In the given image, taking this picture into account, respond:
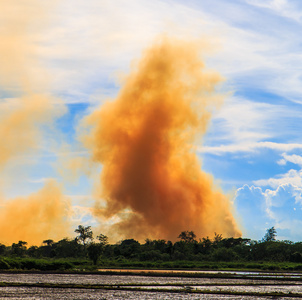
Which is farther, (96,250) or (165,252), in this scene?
(165,252)

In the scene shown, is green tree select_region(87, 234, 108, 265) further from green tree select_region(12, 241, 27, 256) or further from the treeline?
green tree select_region(12, 241, 27, 256)

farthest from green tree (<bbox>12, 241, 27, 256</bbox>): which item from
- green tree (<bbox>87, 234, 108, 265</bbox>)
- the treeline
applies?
green tree (<bbox>87, 234, 108, 265</bbox>)

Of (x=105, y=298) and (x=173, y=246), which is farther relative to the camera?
(x=173, y=246)

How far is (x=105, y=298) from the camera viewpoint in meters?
43.7

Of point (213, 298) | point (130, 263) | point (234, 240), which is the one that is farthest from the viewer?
point (234, 240)

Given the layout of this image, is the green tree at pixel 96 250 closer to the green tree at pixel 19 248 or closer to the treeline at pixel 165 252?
the treeline at pixel 165 252

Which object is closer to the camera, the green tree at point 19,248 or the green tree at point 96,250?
the green tree at point 96,250

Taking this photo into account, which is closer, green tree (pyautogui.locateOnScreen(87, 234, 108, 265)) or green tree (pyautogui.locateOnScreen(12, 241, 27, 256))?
green tree (pyautogui.locateOnScreen(87, 234, 108, 265))

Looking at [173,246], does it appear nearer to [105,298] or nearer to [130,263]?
[130,263]

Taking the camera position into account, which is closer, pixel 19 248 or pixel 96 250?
pixel 96 250

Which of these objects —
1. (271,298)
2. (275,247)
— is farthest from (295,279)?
(275,247)

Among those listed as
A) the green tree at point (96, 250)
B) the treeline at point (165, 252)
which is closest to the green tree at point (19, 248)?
the treeline at point (165, 252)

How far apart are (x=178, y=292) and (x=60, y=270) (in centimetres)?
4034

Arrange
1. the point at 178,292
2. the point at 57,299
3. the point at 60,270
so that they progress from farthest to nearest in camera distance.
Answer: the point at 60,270 < the point at 178,292 < the point at 57,299
